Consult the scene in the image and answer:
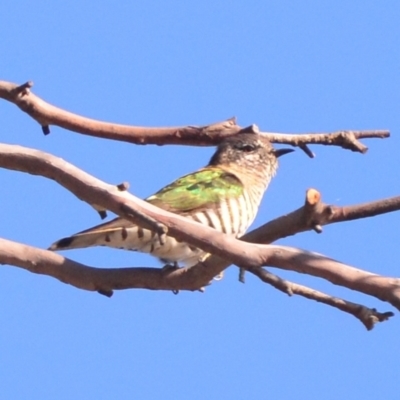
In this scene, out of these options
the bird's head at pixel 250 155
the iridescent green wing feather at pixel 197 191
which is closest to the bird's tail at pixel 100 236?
the iridescent green wing feather at pixel 197 191

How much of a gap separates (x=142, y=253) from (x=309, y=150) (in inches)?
102

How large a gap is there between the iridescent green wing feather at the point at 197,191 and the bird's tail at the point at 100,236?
2.58 ft

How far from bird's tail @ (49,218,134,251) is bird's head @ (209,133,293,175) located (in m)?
2.33

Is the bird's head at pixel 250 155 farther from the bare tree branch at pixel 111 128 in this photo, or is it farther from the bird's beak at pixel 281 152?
the bare tree branch at pixel 111 128

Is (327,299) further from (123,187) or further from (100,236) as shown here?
(100,236)

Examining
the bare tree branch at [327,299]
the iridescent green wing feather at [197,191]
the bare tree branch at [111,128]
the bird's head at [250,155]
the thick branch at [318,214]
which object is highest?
the bird's head at [250,155]

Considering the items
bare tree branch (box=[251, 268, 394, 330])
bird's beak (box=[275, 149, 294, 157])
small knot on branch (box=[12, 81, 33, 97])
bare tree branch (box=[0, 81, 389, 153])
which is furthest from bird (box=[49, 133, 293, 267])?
bare tree branch (box=[251, 268, 394, 330])

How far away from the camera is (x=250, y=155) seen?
934 centimetres

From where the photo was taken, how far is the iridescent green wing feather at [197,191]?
7914mm

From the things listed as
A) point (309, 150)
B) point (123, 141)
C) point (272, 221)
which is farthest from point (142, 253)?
point (272, 221)

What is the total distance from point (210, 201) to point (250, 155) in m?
1.54

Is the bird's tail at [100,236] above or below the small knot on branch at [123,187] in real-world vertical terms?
above

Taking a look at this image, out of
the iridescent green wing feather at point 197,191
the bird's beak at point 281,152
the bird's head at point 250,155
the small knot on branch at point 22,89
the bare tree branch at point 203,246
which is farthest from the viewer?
the bird's beak at point 281,152

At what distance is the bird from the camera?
7129 millimetres
